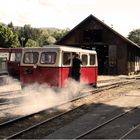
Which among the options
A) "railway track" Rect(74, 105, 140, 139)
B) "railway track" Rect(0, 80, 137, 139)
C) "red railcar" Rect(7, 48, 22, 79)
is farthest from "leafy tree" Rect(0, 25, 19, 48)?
"railway track" Rect(74, 105, 140, 139)

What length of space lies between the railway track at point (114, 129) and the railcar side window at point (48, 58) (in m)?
4.51

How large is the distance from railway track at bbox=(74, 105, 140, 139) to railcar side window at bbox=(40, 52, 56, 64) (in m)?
4.51

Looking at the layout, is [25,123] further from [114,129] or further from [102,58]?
[102,58]

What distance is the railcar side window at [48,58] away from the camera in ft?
55.3

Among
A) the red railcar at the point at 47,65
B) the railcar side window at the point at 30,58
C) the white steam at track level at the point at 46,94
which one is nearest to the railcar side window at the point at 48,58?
the red railcar at the point at 47,65

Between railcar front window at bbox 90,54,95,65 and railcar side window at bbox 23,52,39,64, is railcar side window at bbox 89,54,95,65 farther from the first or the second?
railcar side window at bbox 23,52,39,64

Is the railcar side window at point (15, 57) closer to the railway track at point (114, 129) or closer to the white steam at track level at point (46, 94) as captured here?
the white steam at track level at point (46, 94)

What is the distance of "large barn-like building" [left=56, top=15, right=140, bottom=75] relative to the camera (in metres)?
44.8

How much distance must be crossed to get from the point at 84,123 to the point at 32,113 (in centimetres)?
188

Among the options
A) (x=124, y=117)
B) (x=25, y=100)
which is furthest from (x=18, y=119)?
(x=25, y=100)

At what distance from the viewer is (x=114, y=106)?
15.8 metres

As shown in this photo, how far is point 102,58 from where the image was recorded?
164 feet

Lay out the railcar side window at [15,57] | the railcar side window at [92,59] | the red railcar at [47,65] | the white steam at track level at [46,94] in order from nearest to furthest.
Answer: the white steam at track level at [46,94], the red railcar at [47,65], the railcar side window at [92,59], the railcar side window at [15,57]

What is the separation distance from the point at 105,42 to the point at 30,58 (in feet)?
94.4
